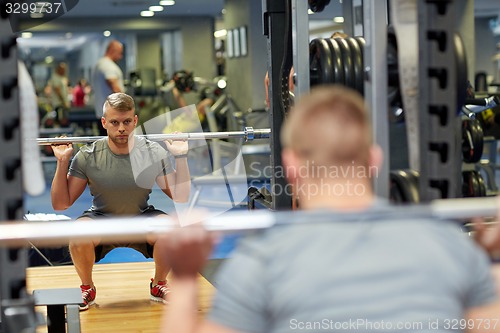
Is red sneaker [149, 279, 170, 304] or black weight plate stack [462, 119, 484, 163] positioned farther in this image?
black weight plate stack [462, 119, 484, 163]

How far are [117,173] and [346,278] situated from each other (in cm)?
267

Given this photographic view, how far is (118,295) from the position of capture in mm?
3807

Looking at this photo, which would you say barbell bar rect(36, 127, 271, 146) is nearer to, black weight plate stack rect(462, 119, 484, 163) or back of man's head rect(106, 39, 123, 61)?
black weight plate stack rect(462, 119, 484, 163)

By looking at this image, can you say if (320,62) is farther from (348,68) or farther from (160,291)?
(160,291)

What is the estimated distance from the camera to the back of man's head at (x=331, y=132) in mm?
1202

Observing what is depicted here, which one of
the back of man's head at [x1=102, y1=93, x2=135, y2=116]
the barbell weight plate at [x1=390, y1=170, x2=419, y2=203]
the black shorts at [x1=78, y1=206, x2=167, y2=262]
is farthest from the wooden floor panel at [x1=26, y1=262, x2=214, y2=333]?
the barbell weight plate at [x1=390, y1=170, x2=419, y2=203]

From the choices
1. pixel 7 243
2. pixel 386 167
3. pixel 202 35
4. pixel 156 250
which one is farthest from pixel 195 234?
pixel 202 35

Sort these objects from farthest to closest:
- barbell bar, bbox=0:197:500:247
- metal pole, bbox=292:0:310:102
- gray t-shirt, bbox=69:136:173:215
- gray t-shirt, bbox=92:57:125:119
A: 1. gray t-shirt, bbox=92:57:125:119
2. gray t-shirt, bbox=69:136:173:215
3. metal pole, bbox=292:0:310:102
4. barbell bar, bbox=0:197:500:247

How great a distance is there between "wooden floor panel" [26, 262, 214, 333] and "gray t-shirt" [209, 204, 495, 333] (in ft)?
6.62

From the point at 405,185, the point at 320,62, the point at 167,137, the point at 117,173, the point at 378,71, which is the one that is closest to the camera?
the point at 405,185

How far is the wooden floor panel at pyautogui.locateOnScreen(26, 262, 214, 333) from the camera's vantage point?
11.0 ft

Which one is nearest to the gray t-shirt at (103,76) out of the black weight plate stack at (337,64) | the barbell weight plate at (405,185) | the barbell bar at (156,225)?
the black weight plate stack at (337,64)

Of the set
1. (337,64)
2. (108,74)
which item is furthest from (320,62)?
(108,74)

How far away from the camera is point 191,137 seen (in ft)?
13.4
